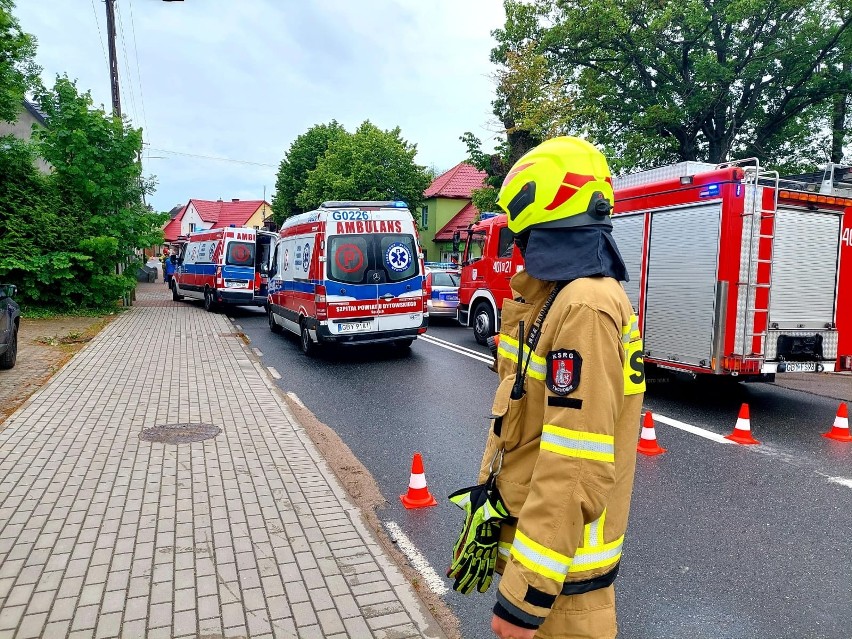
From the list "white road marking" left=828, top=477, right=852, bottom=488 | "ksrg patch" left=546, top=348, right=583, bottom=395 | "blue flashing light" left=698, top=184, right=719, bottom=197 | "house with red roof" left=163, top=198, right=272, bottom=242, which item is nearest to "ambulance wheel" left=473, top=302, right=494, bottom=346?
"blue flashing light" left=698, top=184, right=719, bottom=197

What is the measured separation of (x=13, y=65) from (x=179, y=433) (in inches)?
600

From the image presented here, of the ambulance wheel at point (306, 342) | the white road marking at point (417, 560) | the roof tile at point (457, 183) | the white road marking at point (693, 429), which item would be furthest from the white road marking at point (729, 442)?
the roof tile at point (457, 183)

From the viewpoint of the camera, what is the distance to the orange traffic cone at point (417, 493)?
4.93 meters

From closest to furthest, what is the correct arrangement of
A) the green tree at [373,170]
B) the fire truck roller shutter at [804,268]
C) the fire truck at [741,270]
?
the fire truck at [741,270] < the fire truck roller shutter at [804,268] < the green tree at [373,170]

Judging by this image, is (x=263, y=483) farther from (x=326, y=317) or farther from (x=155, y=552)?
(x=326, y=317)

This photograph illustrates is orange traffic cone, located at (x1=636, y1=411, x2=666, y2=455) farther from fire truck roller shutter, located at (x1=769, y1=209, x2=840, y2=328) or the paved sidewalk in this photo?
the paved sidewalk

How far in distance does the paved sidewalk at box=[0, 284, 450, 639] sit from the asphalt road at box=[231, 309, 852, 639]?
0.57m

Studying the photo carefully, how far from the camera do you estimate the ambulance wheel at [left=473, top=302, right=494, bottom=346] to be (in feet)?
45.9

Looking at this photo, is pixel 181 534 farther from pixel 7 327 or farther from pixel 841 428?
pixel 7 327

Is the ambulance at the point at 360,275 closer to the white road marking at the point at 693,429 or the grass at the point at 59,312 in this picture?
the white road marking at the point at 693,429

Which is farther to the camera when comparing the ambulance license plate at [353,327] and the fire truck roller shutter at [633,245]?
the ambulance license plate at [353,327]

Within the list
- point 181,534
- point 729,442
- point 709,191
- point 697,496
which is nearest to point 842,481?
point 729,442

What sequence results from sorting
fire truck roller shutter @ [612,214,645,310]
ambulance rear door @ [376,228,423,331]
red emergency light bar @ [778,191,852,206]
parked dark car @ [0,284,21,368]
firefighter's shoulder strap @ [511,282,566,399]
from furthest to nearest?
ambulance rear door @ [376,228,423,331] < parked dark car @ [0,284,21,368] < fire truck roller shutter @ [612,214,645,310] < red emergency light bar @ [778,191,852,206] < firefighter's shoulder strap @ [511,282,566,399]

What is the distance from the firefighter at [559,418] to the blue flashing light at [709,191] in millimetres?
6635
